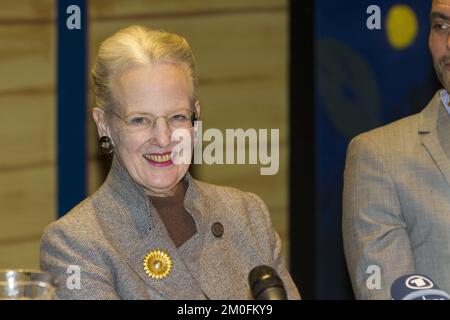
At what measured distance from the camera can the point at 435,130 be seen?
3275mm

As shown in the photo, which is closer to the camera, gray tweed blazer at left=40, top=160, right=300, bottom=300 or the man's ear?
gray tweed blazer at left=40, top=160, right=300, bottom=300

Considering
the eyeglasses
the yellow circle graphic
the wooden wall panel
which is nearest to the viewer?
the eyeglasses

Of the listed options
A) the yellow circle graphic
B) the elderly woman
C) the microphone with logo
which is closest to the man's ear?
the elderly woman

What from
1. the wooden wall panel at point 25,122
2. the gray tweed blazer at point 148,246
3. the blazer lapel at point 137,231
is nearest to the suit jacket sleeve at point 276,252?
the gray tweed blazer at point 148,246

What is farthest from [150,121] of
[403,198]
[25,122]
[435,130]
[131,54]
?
[25,122]

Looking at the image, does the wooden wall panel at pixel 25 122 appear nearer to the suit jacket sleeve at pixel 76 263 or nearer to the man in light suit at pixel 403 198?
the man in light suit at pixel 403 198

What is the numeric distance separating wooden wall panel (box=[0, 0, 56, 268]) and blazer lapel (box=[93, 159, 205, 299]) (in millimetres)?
1686

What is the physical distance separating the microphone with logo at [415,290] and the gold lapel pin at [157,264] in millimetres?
598

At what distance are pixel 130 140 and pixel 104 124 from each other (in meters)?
0.12

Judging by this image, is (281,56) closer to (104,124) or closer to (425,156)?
(425,156)

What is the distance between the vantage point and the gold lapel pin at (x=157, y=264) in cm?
273

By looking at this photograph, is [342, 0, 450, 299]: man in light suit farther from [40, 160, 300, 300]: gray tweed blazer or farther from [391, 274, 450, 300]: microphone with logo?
[391, 274, 450, 300]: microphone with logo

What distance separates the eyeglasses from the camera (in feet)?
9.17

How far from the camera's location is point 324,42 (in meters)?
4.70
